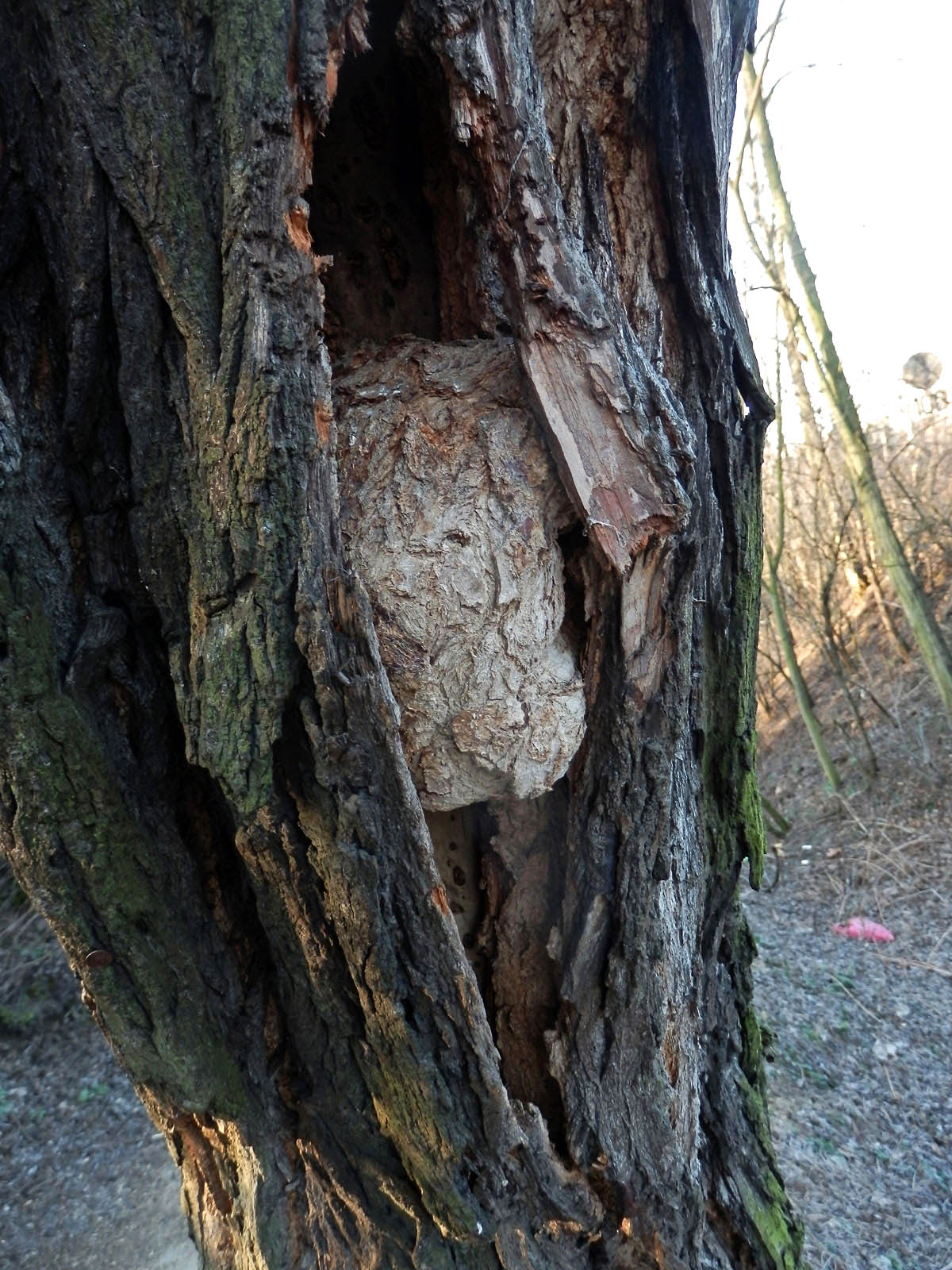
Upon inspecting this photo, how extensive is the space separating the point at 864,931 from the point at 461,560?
17.6 ft

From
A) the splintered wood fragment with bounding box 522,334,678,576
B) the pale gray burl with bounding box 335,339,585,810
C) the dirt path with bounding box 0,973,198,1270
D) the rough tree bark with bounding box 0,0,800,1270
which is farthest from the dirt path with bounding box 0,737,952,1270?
the splintered wood fragment with bounding box 522,334,678,576

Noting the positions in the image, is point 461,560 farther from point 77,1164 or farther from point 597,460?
point 77,1164

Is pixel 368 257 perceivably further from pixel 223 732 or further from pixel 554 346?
pixel 223 732

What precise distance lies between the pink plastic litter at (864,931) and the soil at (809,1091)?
0.06 metres

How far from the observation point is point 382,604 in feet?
4.46

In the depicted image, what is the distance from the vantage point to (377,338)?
1.70m

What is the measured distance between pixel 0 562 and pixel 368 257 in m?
0.96

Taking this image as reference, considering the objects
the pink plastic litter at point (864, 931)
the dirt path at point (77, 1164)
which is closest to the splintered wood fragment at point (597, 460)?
the dirt path at point (77, 1164)

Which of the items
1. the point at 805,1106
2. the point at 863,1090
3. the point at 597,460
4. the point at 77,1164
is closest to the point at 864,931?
the point at 863,1090

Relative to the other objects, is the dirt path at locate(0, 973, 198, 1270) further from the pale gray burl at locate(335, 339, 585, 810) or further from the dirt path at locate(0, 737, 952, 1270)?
the pale gray burl at locate(335, 339, 585, 810)

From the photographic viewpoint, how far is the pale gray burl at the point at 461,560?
4.52ft

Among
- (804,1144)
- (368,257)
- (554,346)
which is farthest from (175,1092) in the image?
(804,1144)

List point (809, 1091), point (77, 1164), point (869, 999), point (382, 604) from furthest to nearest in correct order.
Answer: point (869, 999), point (809, 1091), point (77, 1164), point (382, 604)

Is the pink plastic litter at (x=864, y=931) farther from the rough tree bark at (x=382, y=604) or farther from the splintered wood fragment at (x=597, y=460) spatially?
the splintered wood fragment at (x=597, y=460)
